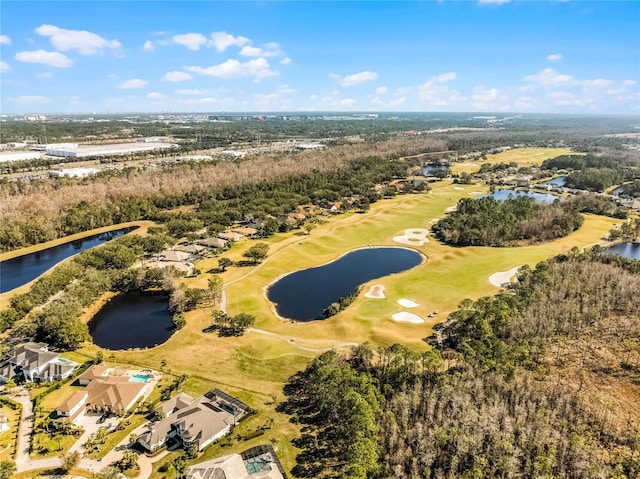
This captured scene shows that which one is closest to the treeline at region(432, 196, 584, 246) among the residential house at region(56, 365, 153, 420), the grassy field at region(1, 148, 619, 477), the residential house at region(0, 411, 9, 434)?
the grassy field at region(1, 148, 619, 477)

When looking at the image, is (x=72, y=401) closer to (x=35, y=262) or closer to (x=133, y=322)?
(x=133, y=322)

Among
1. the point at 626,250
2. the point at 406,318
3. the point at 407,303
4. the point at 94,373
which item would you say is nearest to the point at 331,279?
the point at 407,303

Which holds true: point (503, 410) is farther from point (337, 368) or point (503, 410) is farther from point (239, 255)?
point (239, 255)

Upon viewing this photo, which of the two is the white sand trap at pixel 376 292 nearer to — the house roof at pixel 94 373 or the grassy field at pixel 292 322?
the grassy field at pixel 292 322

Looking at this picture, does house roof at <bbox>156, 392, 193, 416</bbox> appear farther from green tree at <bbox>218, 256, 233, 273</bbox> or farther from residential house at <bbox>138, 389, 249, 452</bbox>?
green tree at <bbox>218, 256, 233, 273</bbox>

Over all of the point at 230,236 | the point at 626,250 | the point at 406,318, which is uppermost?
the point at 230,236

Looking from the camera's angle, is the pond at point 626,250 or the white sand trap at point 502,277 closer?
the white sand trap at point 502,277

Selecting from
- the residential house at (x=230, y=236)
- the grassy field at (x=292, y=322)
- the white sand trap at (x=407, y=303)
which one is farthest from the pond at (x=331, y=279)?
the residential house at (x=230, y=236)
